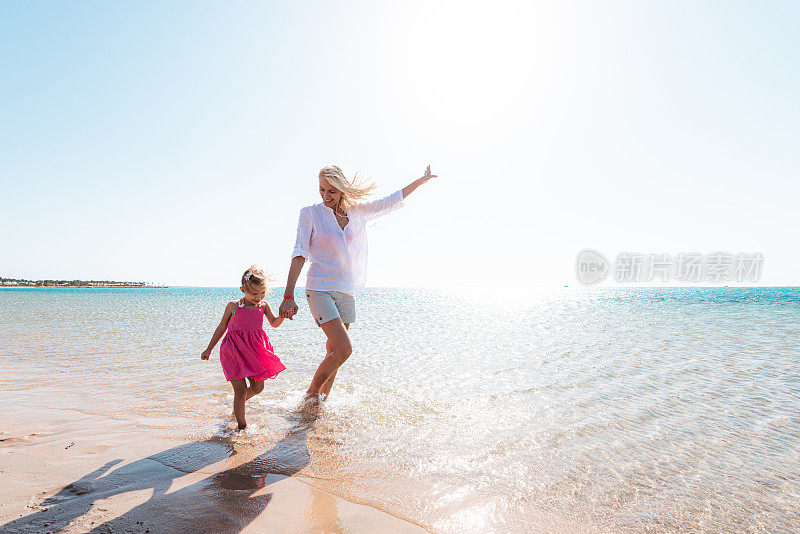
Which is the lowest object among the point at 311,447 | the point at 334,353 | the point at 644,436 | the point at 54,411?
the point at 54,411

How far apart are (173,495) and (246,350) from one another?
5.03 feet

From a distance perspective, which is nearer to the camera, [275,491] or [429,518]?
[429,518]

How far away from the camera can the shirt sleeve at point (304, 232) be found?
160 inches

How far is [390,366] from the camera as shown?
23.5 ft

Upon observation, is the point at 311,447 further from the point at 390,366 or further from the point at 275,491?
the point at 390,366

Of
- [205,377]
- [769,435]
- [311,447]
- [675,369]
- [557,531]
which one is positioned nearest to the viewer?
[557,531]

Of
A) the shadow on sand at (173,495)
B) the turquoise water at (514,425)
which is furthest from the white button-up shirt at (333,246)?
the shadow on sand at (173,495)

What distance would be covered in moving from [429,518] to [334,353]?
6.95 ft

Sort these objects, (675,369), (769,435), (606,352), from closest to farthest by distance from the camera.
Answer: (769,435)
(675,369)
(606,352)

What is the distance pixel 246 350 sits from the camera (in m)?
3.89

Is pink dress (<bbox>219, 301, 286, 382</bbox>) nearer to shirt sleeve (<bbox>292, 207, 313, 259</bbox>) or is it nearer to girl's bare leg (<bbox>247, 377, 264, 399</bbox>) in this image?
girl's bare leg (<bbox>247, 377, 264, 399</bbox>)

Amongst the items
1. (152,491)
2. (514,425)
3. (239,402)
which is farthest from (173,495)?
(514,425)

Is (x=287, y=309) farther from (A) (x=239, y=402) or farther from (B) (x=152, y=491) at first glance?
(B) (x=152, y=491)

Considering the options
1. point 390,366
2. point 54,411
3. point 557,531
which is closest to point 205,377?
point 54,411
